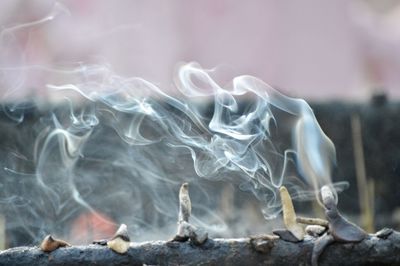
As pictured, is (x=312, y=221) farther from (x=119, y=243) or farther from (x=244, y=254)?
(x=119, y=243)

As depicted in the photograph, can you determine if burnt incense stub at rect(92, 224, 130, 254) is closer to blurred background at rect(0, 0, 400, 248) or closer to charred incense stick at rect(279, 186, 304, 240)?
charred incense stick at rect(279, 186, 304, 240)

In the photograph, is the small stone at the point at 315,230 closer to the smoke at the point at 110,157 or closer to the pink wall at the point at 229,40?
the smoke at the point at 110,157

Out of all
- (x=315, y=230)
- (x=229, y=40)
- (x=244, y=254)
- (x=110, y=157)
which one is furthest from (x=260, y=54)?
(x=244, y=254)

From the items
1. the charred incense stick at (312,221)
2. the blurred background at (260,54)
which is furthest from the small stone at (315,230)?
the blurred background at (260,54)

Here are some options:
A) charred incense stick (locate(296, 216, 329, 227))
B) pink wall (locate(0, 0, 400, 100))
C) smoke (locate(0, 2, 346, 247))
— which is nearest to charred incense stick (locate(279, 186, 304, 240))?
charred incense stick (locate(296, 216, 329, 227))

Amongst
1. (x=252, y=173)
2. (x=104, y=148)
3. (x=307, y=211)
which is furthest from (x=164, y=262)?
(x=307, y=211)
